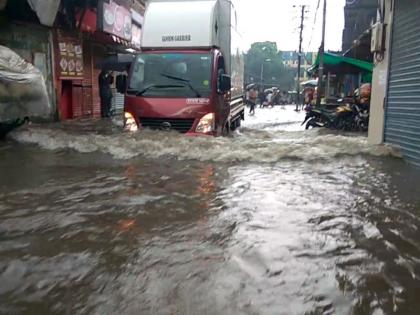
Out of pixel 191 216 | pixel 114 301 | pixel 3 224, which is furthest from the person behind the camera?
pixel 191 216

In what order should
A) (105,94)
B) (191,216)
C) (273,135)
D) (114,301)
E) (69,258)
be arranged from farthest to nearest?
1. (105,94)
2. (273,135)
3. (191,216)
4. (69,258)
5. (114,301)

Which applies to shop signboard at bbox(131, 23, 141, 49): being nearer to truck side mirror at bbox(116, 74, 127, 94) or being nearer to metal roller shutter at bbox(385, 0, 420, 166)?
truck side mirror at bbox(116, 74, 127, 94)

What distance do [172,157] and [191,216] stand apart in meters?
3.32

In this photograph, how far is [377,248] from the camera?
3686 mm

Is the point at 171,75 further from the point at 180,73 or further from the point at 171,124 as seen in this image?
the point at 171,124

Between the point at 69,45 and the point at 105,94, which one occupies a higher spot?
the point at 69,45

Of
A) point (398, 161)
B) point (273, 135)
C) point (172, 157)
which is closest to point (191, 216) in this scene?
point (172, 157)

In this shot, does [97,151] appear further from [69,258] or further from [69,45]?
[69,45]

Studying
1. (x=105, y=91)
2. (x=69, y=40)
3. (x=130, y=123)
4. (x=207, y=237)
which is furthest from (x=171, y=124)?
(x=105, y=91)

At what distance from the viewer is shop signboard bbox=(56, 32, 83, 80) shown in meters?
14.8

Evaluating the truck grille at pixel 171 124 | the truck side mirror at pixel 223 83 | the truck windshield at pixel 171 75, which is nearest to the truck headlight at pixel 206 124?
the truck grille at pixel 171 124

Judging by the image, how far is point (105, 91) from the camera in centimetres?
1780

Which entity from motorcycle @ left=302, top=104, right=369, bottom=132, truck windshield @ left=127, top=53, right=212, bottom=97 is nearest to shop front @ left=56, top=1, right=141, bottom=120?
truck windshield @ left=127, top=53, right=212, bottom=97

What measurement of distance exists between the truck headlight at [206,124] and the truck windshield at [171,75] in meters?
0.41
